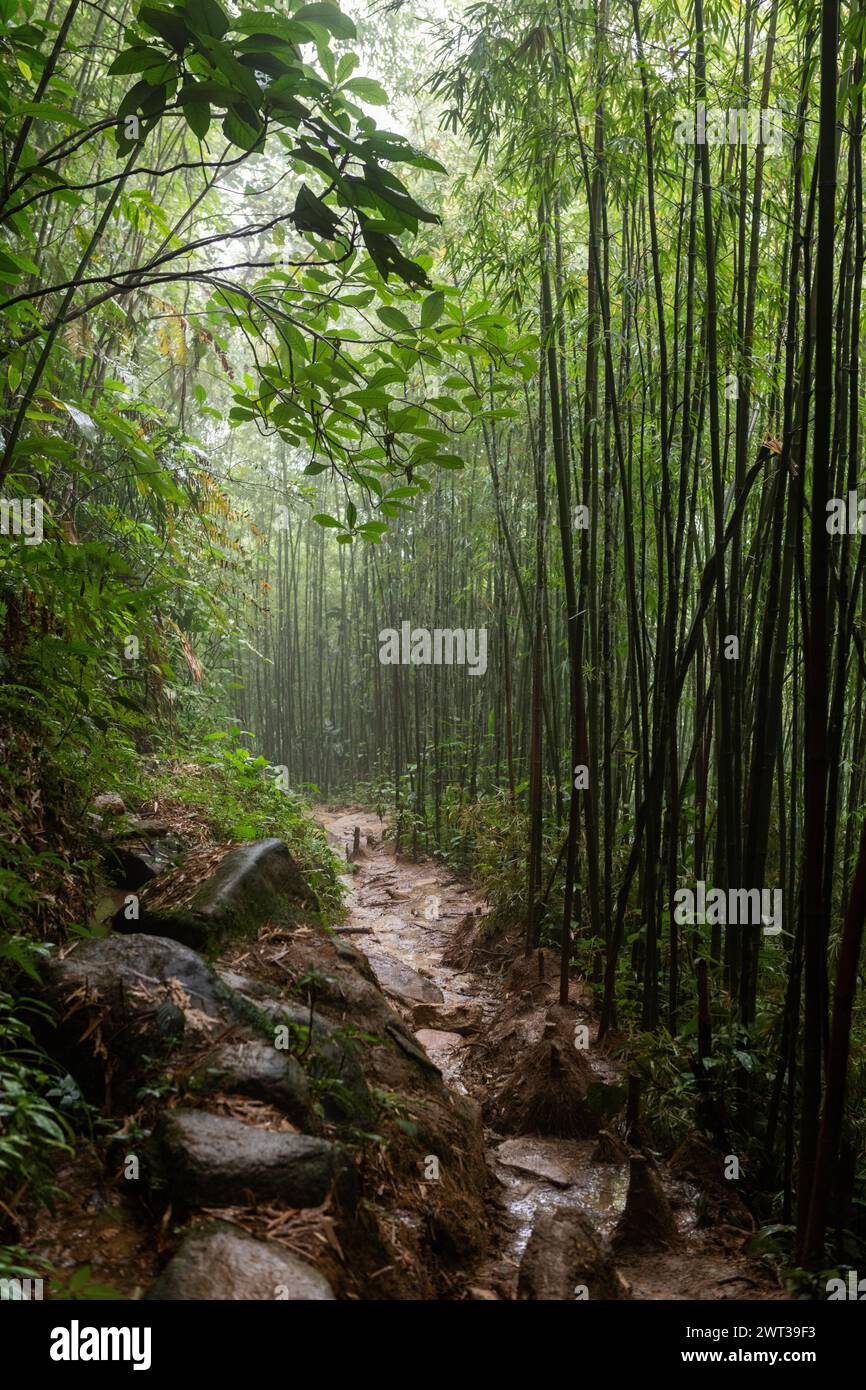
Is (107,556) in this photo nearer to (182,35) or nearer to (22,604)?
(22,604)

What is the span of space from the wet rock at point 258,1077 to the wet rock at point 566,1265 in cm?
48

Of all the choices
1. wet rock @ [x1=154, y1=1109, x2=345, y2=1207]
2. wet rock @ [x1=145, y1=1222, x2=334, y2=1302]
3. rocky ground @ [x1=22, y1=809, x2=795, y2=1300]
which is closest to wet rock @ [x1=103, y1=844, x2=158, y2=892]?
rocky ground @ [x1=22, y1=809, x2=795, y2=1300]

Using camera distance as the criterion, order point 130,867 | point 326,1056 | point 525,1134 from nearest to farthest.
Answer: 1. point 326,1056
2. point 525,1134
3. point 130,867

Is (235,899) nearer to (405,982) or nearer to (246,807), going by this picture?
(405,982)

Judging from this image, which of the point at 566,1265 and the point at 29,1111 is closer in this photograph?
the point at 29,1111

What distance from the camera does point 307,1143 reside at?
1.41m

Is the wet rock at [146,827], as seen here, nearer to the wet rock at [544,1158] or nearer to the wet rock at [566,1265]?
the wet rock at [544,1158]

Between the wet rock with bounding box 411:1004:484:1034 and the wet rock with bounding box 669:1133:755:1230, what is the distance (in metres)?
1.15

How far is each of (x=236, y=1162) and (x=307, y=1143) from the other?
132mm

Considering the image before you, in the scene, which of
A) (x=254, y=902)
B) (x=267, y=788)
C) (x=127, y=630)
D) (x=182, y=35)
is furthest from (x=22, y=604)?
(x=267, y=788)

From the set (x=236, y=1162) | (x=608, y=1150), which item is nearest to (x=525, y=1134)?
(x=608, y=1150)

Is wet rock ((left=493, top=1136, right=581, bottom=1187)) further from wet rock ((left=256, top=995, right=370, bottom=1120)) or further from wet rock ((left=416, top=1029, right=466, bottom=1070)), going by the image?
wet rock ((left=256, top=995, right=370, bottom=1120))

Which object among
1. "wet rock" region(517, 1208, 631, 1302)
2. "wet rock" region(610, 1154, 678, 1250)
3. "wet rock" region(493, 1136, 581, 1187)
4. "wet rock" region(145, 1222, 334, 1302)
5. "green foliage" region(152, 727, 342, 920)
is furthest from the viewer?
"green foliage" region(152, 727, 342, 920)

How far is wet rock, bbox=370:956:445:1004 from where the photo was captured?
3.39 meters
